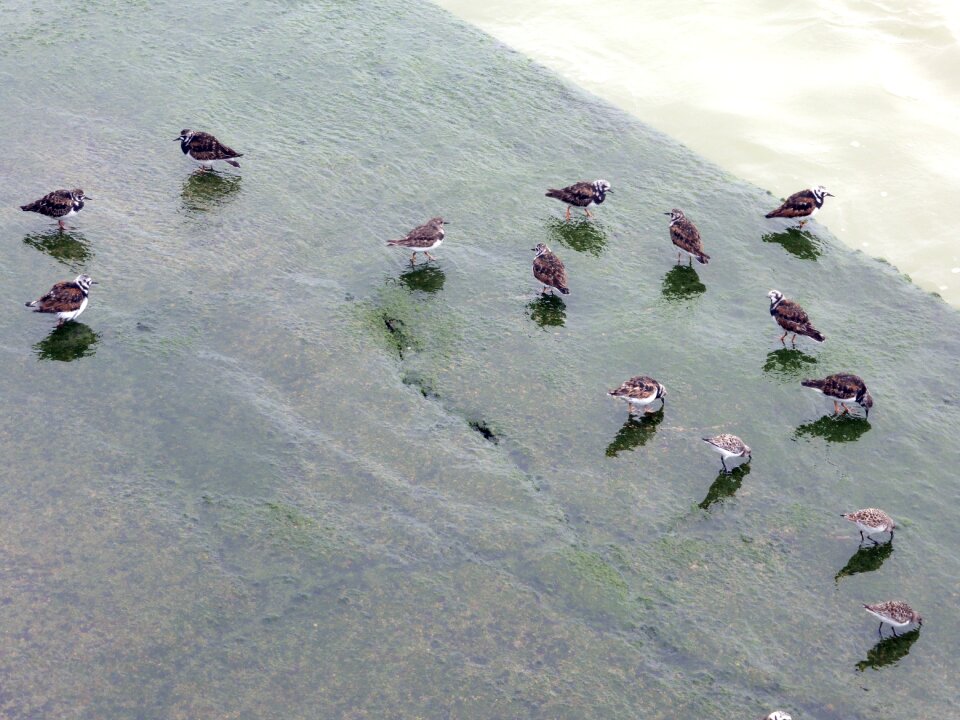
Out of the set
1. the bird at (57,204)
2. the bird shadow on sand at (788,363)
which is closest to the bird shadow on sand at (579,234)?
the bird shadow on sand at (788,363)

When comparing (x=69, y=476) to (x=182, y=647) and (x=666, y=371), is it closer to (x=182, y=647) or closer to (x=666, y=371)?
(x=182, y=647)

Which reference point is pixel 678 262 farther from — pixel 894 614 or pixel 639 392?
pixel 894 614

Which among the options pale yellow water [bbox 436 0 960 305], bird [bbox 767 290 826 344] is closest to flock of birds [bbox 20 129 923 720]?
→ bird [bbox 767 290 826 344]

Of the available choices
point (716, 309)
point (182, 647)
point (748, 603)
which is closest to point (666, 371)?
point (716, 309)

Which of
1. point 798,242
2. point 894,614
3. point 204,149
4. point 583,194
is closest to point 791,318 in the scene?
point 798,242

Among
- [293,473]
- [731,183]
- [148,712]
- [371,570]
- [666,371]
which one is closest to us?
[148,712]

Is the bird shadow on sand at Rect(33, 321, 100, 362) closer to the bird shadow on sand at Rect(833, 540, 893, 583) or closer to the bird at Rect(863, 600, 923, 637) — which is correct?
the bird shadow on sand at Rect(833, 540, 893, 583)
